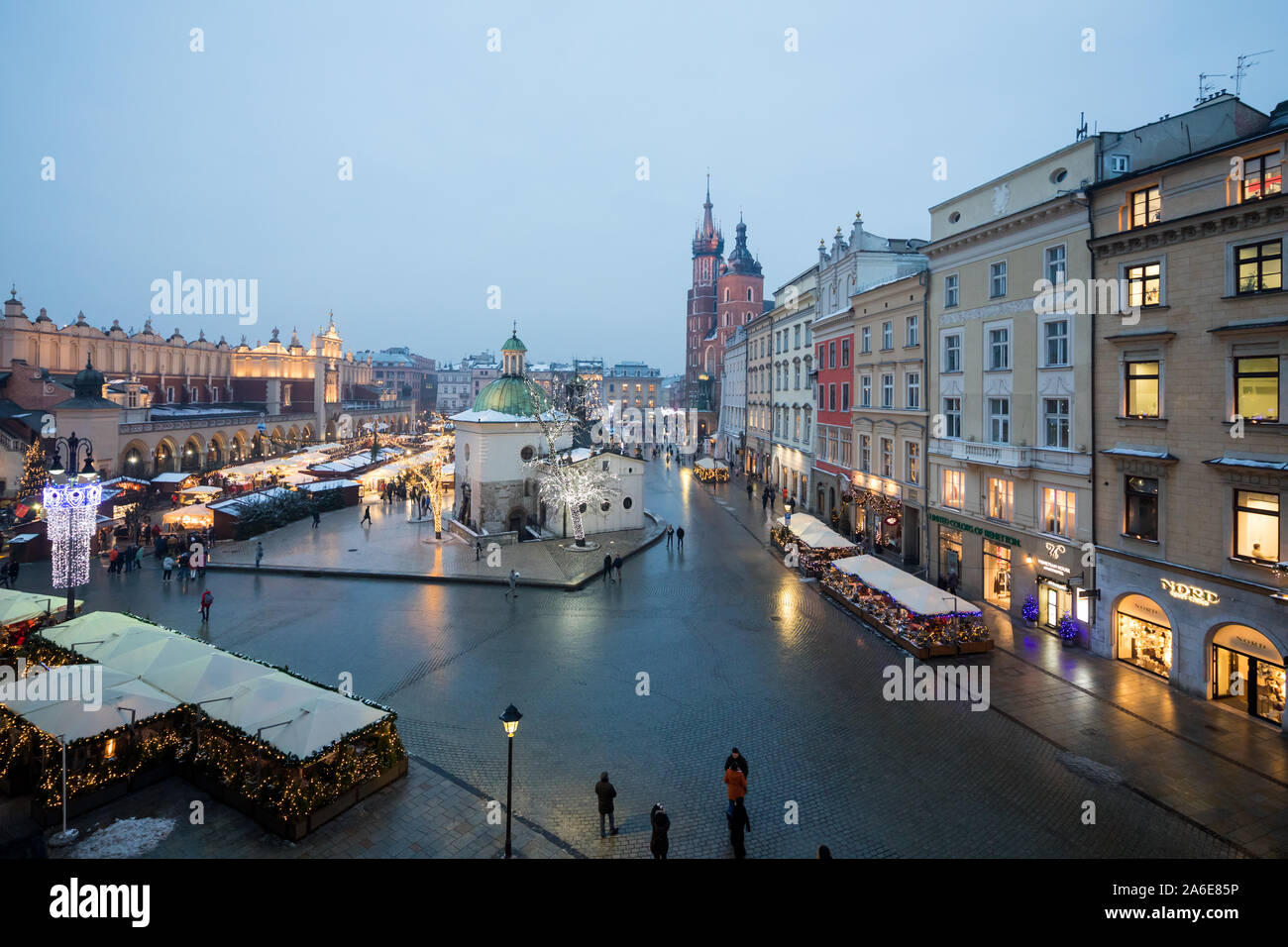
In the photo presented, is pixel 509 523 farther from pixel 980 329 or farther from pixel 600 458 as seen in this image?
pixel 980 329

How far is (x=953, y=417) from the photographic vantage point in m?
24.5

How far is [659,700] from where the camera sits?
15508mm

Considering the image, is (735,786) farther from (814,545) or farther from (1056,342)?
(814,545)

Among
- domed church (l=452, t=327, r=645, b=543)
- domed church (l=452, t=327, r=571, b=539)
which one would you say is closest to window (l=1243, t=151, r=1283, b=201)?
domed church (l=452, t=327, r=645, b=543)

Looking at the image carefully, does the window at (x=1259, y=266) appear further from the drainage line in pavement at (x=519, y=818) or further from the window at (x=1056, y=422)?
the drainage line in pavement at (x=519, y=818)

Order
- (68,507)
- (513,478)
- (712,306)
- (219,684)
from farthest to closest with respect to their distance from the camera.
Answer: (712,306), (513,478), (68,507), (219,684)

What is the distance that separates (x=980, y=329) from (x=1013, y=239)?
121 inches

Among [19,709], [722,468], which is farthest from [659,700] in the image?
[722,468]

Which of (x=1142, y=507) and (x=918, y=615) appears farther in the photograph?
(x=918, y=615)

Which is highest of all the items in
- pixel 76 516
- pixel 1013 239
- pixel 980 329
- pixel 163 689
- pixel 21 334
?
pixel 21 334

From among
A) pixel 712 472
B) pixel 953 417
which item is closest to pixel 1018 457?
pixel 953 417

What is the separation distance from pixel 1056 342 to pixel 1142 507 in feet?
18.2

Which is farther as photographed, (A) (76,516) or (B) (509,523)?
(B) (509,523)

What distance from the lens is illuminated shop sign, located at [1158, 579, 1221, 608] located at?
1512 cm
